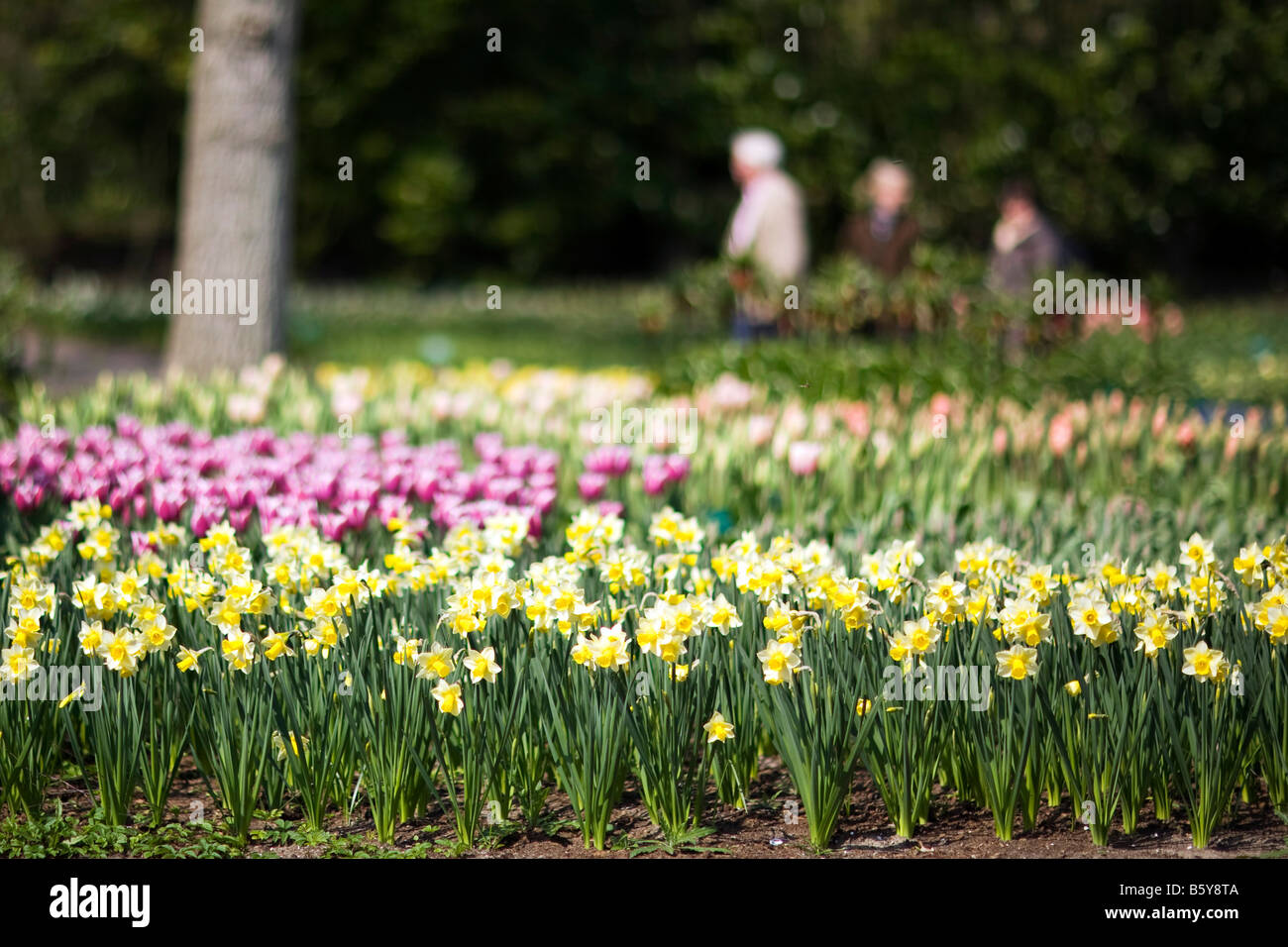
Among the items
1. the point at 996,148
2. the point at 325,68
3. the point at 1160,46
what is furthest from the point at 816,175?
the point at 325,68

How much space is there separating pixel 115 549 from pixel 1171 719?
260cm

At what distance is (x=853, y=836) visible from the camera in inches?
113

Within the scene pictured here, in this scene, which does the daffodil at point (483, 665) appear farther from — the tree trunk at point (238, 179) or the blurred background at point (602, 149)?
the blurred background at point (602, 149)

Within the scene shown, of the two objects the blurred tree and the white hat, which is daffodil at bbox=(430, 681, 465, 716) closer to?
the white hat

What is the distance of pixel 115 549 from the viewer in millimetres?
3615

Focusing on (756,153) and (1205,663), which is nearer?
(1205,663)

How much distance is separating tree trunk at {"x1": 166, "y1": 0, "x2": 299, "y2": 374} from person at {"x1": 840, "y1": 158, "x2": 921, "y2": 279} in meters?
3.43

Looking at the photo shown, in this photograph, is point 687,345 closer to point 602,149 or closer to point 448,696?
point 448,696

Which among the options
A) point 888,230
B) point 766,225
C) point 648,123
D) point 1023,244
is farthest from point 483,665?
point 648,123

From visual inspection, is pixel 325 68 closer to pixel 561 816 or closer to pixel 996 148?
pixel 996 148

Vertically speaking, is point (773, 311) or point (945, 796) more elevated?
point (773, 311)

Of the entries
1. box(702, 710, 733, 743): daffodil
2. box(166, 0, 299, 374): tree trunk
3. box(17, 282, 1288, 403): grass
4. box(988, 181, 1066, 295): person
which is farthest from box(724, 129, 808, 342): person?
box(702, 710, 733, 743): daffodil

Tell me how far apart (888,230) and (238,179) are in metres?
3.80

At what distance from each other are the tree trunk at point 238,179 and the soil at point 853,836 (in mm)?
4433
